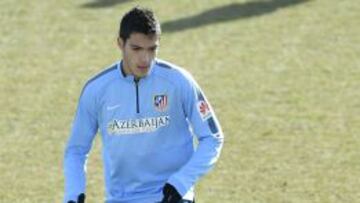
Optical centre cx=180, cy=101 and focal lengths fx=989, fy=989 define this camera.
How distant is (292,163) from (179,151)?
484cm

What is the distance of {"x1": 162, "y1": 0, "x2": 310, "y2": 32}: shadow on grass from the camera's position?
18.7m

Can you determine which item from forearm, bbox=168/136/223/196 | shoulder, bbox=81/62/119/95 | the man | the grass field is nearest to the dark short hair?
the man

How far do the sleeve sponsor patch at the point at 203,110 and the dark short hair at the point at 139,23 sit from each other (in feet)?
2.06

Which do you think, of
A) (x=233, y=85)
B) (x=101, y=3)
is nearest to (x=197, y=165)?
(x=233, y=85)

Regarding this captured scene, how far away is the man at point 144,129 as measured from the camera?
6.95 metres

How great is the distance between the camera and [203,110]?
6.94 meters

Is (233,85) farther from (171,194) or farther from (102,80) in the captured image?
(171,194)

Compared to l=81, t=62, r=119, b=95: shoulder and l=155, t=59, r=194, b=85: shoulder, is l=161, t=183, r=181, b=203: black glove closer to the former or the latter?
l=155, t=59, r=194, b=85: shoulder

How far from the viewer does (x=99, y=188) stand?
36.5 ft

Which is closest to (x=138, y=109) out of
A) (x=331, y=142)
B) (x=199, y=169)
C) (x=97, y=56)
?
(x=199, y=169)

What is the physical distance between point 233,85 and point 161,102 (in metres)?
7.95

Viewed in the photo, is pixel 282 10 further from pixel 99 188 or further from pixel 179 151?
pixel 179 151

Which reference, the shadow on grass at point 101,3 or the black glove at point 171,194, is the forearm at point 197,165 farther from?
the shadow on grass at point 101,3

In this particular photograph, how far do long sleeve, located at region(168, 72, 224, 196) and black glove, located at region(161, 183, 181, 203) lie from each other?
10 centimetres
